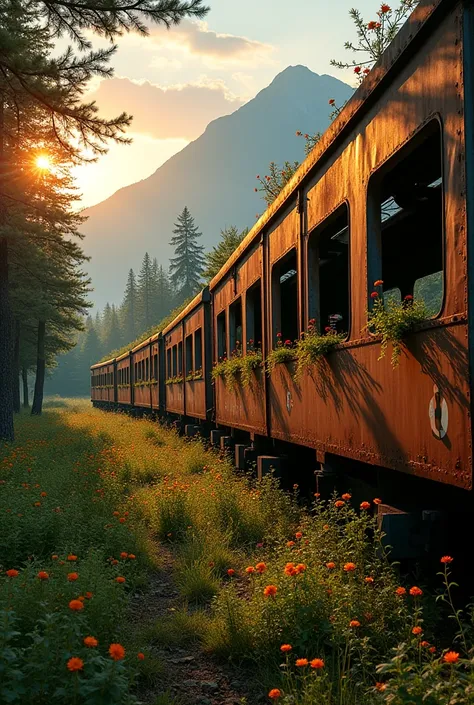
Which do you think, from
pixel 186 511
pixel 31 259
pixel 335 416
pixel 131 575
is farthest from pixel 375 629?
pixel 31 259

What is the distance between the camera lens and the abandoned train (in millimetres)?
3336

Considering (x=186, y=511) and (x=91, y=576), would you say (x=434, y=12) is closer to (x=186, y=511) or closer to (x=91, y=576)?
(x=91, y=576)

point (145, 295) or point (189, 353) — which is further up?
point (145, 295)

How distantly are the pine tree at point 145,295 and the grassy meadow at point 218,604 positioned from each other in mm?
105249

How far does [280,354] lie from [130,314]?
118 m

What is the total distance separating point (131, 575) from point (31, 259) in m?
16.2

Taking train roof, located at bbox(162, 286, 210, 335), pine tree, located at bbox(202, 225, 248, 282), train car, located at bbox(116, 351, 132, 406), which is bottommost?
train car, located at bbox(116, 351, 132, 406)

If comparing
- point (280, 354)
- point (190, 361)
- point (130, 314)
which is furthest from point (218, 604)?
point (130, 314)

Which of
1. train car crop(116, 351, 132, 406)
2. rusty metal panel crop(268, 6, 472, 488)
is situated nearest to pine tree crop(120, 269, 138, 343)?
train car crop(116, 351, 132, 406)

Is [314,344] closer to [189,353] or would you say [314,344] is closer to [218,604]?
[218,604]

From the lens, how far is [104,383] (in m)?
49.0

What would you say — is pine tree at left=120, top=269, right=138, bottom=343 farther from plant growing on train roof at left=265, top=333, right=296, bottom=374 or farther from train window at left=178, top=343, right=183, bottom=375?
plant growing on train roof at left=265, top=333, right=296, bottom=374

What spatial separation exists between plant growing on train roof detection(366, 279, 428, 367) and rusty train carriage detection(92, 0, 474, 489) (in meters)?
0.08

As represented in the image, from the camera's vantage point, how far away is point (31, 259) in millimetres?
20281
